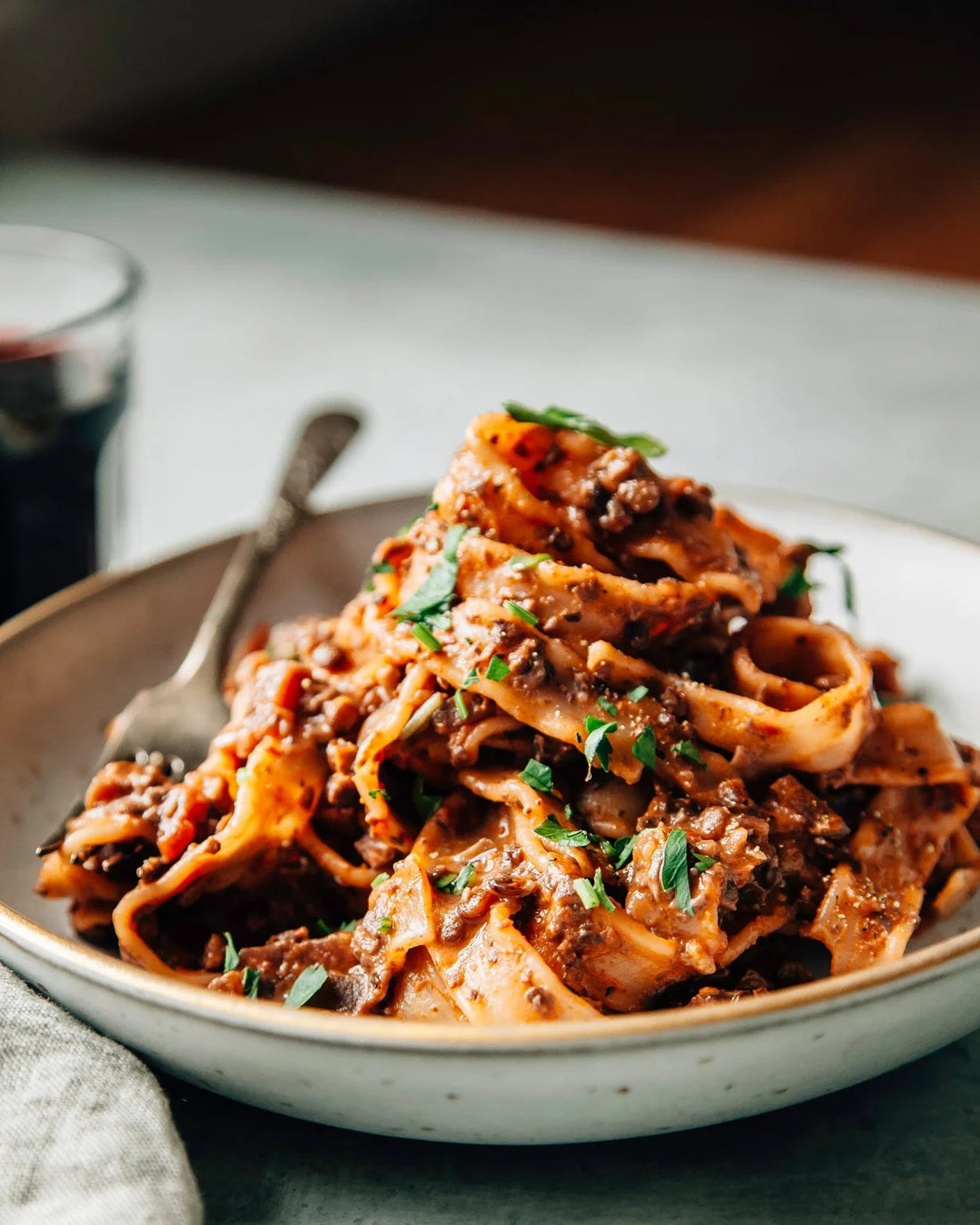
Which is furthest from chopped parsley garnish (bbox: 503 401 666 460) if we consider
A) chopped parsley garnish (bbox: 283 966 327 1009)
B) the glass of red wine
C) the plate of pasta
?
the glass of red wine

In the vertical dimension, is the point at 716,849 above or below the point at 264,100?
above

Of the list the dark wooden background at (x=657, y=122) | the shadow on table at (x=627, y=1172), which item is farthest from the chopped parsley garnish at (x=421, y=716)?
the dark wooden background at (x=657, y=122)

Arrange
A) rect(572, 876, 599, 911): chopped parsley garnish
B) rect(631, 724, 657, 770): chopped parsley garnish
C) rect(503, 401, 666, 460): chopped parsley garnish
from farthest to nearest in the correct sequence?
rect(503, 401, 666, 460): chopped parsley garnish, rect(631, 724, 657, 770): chopped parsley garnish, rect(572, 876, 599, 911): chopped parsley garnish

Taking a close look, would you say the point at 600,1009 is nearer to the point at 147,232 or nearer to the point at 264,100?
the point at 147,232

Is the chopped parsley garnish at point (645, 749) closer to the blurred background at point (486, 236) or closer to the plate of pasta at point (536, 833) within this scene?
the plate of pasta at point (536, 833)

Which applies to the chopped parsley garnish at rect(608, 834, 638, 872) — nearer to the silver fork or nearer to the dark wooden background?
the silver fork

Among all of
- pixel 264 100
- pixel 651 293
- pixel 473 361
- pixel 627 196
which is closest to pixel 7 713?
pixel 473 361

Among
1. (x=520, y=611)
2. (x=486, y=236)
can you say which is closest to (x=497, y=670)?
(x=520, y=611)
